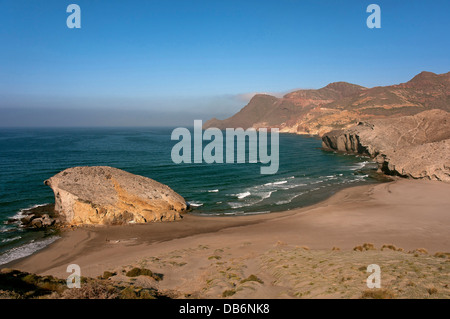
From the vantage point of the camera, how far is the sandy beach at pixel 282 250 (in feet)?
37.6

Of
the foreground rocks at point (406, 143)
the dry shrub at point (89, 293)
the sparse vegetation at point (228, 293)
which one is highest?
the foreground rocks at point (406, 143)

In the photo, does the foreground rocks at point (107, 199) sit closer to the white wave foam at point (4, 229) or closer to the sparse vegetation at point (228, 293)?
the white wave foam at point (4, 229)

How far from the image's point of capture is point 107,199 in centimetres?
2738

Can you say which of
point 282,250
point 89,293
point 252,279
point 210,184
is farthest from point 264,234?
point 210,184

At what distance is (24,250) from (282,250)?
2083 centimetres

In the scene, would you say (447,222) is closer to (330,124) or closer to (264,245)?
(264,245)

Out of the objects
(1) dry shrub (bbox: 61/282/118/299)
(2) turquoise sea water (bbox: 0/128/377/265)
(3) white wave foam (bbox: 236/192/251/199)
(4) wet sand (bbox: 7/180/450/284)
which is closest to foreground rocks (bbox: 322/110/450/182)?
(2) turquoise sea water (bbox: 0/128/377/265)

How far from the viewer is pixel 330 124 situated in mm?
154875

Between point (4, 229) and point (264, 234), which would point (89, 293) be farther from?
point (4, 229)

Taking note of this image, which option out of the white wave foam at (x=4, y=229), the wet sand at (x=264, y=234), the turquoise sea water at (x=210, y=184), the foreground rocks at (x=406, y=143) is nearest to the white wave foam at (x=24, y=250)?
the turquoise sea water at (x=210, y=184)

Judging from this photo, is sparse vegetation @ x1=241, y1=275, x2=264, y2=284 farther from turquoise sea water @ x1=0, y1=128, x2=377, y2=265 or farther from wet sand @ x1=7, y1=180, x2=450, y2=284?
turquoise sea water @ x1=0, y1=128, x2=377, y2=265

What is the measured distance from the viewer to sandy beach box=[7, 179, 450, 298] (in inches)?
451

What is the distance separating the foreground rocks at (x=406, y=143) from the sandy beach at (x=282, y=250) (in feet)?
32.6
